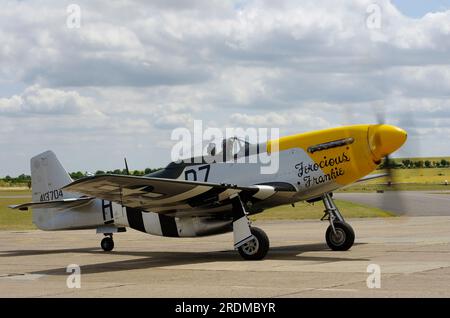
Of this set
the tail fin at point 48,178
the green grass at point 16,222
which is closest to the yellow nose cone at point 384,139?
the tail fin at point 48,178

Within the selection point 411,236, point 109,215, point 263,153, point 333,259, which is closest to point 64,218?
point 109,215

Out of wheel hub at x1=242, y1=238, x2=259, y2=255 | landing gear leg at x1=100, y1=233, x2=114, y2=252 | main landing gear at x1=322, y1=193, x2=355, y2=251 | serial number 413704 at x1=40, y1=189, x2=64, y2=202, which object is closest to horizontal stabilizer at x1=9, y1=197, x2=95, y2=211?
serial number 413704 at x1=40, y1=189, x2=64, y2=202

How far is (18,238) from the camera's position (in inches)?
1000

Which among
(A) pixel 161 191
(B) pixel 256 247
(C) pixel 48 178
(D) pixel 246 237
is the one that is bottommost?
(B) pixel 256 247

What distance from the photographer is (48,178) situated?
19938mm

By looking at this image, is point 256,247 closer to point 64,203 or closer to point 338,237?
point 338,237

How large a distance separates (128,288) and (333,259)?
5121 millimetres

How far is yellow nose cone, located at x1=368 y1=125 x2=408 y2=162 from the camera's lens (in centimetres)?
1487

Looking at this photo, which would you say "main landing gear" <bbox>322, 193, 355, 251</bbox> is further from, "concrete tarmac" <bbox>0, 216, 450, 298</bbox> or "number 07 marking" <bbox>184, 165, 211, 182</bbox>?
"number 07 marking" <bbox>184, 165, 211, 182</bbox>

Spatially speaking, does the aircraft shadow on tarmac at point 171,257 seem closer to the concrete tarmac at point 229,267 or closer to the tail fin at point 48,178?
the concrete tarmac at point 229,267

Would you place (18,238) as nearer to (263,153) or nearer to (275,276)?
(263,153)

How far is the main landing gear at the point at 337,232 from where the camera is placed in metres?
16.6

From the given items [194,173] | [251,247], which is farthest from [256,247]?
[194,173]

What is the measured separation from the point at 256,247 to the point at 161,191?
2.28m
